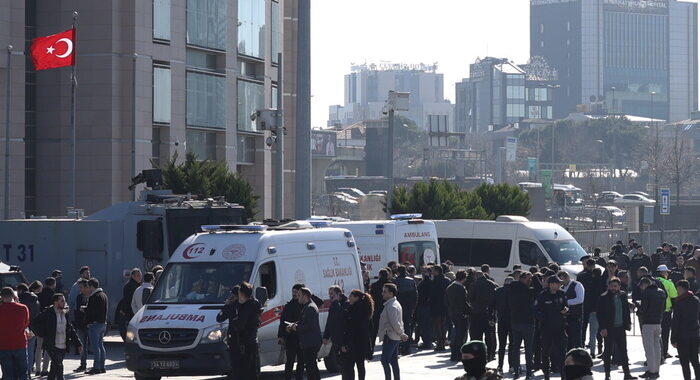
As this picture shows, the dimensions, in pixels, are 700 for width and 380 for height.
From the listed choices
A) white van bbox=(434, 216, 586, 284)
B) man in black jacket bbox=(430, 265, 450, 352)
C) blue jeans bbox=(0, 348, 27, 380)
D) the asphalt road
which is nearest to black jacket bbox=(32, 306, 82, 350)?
the asphalt road

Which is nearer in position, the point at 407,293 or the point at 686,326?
the point at 686,326

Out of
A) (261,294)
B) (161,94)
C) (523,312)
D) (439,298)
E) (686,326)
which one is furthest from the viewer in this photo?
(161,94)

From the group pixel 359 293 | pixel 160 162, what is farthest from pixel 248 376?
pixel 160 162

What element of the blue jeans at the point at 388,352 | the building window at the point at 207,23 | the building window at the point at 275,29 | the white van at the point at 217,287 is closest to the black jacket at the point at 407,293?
the white van at the point at 217,287

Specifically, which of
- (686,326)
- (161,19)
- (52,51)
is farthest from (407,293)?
(161,19)

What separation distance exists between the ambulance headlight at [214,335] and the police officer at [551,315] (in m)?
5.07

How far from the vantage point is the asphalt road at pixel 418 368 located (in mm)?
20938

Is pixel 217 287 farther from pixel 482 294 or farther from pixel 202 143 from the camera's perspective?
pixel 202 143

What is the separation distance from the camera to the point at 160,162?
5400 cm

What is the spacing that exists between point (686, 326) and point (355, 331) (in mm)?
5032

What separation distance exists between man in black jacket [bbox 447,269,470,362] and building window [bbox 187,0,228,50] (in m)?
33.0

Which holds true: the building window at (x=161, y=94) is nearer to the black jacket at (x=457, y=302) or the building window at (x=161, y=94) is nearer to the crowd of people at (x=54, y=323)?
the crowd of people at (x=54, y=323)

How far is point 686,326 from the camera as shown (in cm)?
1916

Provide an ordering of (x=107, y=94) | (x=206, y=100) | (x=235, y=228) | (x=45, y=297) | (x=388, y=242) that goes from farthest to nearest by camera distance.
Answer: (x=206, y=100) < (x=107, y=94) < (x=388, y=242) < (x=45, y=297) < (x=235, y=228)
